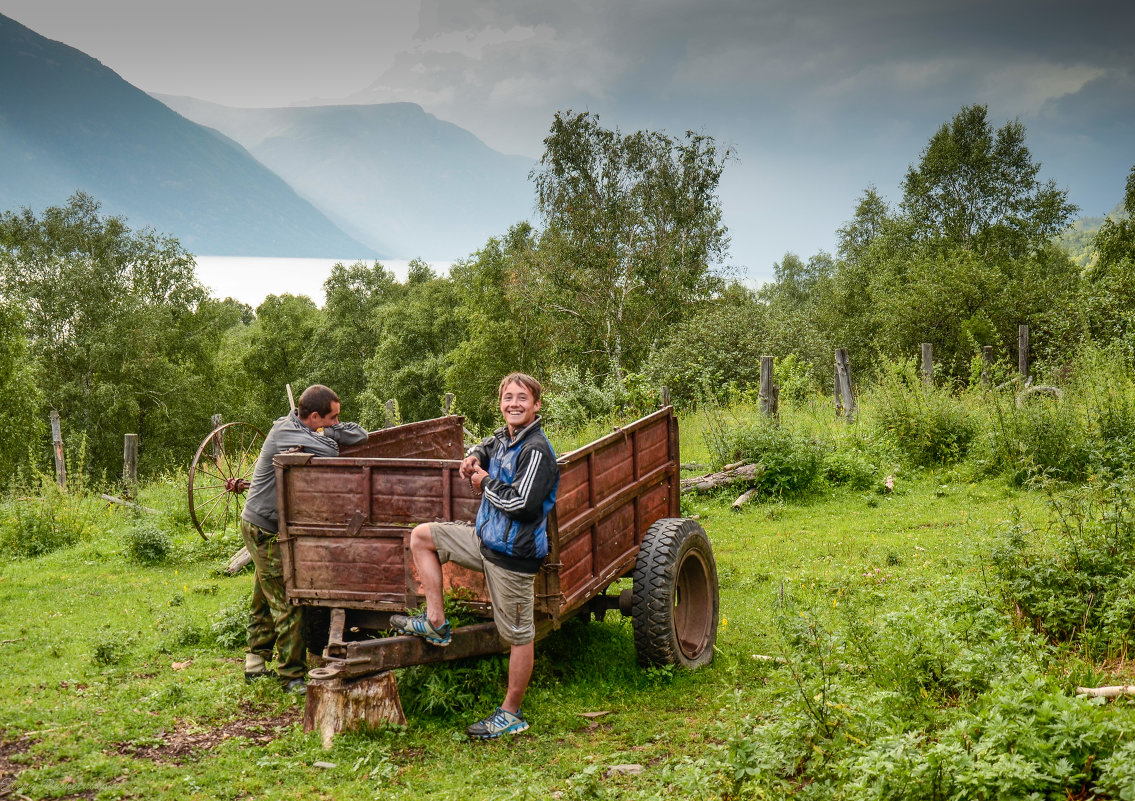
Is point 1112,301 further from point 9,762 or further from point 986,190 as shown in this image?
point 9,762

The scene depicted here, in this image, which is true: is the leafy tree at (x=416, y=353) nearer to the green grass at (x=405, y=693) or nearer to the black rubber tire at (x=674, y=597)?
the green grass at (x=405, y=693)

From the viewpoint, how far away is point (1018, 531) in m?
6.04

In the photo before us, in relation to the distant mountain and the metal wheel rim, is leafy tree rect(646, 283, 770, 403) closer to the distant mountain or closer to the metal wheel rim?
the metal wheel rim

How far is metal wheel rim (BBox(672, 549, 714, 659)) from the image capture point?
21.6 feet

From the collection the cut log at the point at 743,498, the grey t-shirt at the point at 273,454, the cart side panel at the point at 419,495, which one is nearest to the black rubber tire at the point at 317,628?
the grey t-shirt at the point at 273,454

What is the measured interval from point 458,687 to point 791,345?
78.9 feet

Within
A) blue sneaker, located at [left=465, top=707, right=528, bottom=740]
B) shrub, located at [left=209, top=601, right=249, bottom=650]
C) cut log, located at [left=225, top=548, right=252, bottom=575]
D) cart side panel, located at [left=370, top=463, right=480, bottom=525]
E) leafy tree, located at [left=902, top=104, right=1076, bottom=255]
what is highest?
leafy tree, located at [left=902, top=104, right=1076, bottom=255]

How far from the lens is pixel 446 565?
5375 millimetres

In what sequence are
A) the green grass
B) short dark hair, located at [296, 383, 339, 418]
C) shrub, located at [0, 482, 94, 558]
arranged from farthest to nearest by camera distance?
shrub, located at [0, 482, 94, 558] → short dark hair, located at [296, 383, 339, 418] → the green grass

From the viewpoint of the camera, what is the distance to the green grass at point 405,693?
450 cm

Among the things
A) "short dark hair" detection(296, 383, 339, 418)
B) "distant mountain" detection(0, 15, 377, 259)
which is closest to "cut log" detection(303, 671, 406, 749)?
"short dark hair" detection(296, 383, 339, 418)

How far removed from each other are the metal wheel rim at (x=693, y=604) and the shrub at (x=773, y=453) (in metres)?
6.30

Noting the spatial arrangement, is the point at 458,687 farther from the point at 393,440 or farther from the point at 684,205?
the point at 684,205

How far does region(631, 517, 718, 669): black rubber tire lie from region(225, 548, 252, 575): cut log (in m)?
6.46
